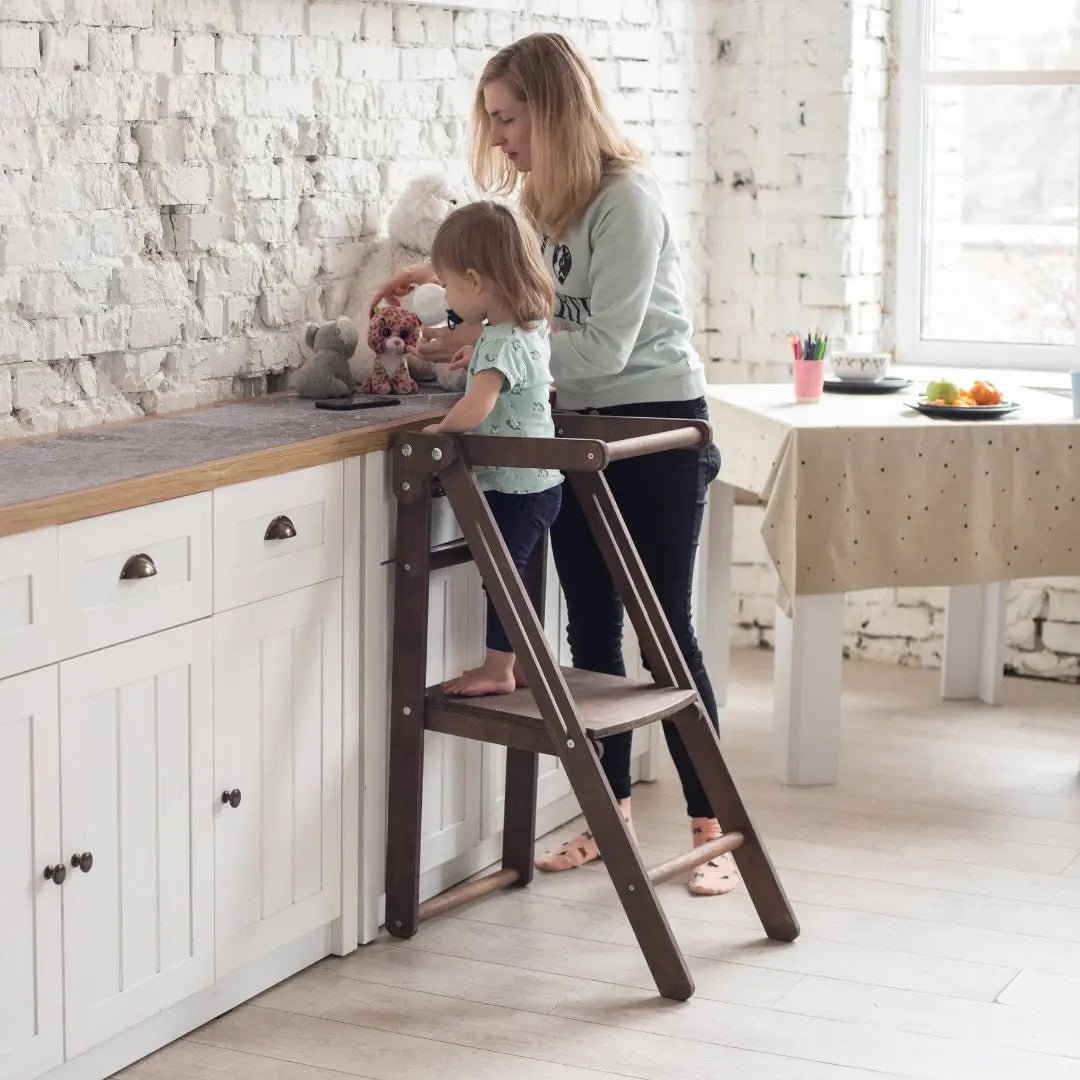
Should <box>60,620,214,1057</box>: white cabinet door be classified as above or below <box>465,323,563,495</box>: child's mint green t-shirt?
below

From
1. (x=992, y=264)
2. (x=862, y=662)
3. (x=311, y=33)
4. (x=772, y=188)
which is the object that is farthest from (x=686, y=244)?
(x=311, y=33)

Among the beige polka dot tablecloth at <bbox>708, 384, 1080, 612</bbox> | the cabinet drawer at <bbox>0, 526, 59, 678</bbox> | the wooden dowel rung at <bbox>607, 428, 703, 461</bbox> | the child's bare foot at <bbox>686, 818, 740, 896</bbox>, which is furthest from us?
the beige polka dot tablecloth at <bbox>708, 384, 1080, 612</bbox>

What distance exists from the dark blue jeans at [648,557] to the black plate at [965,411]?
825 mm

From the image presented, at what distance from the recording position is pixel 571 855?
3.47 meters

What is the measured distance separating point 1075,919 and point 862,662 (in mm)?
1940

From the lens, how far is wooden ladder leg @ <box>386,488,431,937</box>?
9.73 ft

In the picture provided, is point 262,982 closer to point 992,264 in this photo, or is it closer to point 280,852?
point 280,852

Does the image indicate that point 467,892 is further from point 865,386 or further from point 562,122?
point 865,386

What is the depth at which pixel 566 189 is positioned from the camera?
10.1ft

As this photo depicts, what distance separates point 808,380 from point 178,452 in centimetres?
187

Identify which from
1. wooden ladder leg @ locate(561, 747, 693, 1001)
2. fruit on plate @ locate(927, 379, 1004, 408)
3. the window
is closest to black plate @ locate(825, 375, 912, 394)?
fruit on plate @ locate(927, 379, 1004, 408)

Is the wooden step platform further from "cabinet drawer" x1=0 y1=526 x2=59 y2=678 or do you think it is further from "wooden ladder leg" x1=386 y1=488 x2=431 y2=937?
"cabinet drawer" x1=0 y1=526 x2=59 y2=678

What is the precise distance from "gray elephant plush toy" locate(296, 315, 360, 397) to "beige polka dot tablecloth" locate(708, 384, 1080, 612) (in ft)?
3.26

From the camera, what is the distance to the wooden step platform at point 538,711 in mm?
2865
